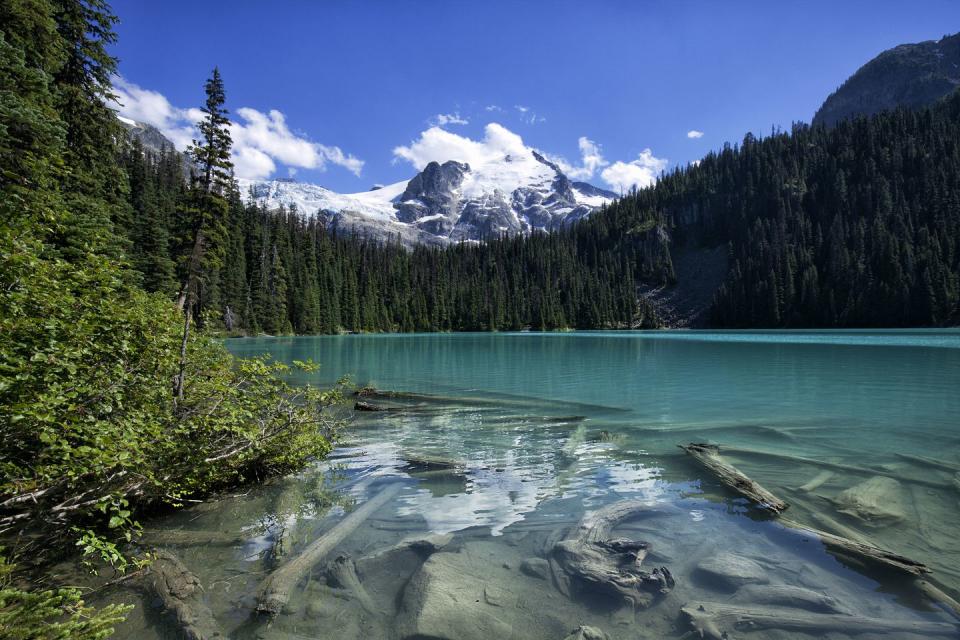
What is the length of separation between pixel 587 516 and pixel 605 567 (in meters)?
1.82

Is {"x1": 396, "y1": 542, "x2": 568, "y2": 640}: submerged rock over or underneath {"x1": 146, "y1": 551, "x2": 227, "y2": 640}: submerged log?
underneath

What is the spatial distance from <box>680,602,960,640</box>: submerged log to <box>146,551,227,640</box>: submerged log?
548 cm

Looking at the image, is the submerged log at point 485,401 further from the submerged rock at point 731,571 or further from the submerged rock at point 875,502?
the submerged rock at point 731,571

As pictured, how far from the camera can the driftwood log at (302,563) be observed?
580 centimetres

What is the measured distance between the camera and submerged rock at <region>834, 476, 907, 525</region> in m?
8.14

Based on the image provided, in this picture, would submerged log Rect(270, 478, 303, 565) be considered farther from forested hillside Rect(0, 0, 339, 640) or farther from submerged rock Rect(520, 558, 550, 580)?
submerged rock Rect(520, 558, 550, 580)

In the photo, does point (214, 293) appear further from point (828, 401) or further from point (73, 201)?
point (828, 401)

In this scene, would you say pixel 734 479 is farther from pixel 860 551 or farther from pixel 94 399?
pixel 94 399

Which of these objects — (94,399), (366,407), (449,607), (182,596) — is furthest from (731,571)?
(366,407)

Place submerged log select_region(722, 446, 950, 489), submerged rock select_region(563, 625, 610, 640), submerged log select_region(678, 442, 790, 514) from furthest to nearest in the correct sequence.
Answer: submerged log select_region(722, 446, 950, 489)
submerged log select_region(678, 442, 790, 514)
submerged rock select_region(563, 625, 610, 640)

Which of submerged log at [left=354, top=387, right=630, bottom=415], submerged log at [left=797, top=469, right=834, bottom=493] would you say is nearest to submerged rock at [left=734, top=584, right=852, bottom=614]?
submerged log at [left=797, top=469, right=834, bottom=493]

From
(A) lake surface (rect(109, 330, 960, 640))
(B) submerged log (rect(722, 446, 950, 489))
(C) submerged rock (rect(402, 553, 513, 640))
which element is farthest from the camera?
(B) submerged log (rect(722, 446, 950, 489))

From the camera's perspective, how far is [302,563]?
668 centimetres

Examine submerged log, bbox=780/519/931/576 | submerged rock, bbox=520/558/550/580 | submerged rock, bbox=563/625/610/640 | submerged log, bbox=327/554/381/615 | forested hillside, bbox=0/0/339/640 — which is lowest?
submerged log, bbox=327/554/381/615
